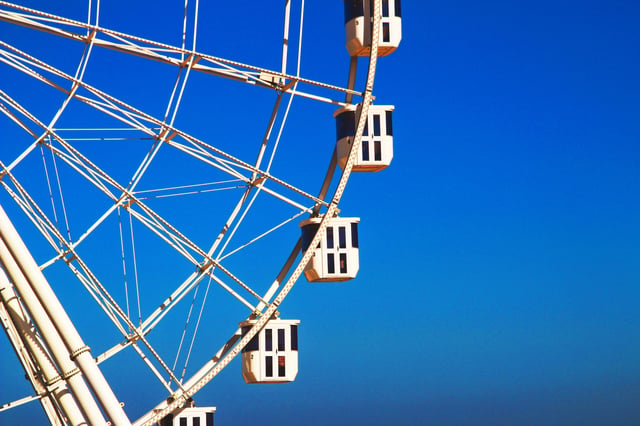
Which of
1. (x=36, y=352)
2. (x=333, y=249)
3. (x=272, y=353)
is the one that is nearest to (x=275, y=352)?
(x=272, y=353)

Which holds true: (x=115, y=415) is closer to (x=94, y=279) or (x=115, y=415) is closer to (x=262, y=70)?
(x=94, y=279)

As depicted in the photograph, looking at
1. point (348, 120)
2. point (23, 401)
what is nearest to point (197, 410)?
point (23, 401)

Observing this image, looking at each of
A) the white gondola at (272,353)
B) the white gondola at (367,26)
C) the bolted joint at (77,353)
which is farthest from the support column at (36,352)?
the white gondola at (367,26)

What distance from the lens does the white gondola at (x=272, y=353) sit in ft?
79.2

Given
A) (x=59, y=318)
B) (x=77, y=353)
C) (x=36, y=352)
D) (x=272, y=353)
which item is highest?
(x=272, y=353)

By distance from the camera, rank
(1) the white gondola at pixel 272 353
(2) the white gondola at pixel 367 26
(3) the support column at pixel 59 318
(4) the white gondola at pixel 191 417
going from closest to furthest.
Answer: (3) the support column at pixel 59 318 < (4) the white gondola at pixel 191 417 < (1) the white gondola at pixel 272 353 < (2) the white gondola at pixel 367 26

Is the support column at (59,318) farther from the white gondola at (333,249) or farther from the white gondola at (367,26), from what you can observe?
the white gondola at (367,26)

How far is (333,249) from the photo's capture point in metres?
24.6

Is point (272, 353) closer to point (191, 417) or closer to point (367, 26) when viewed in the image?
point (191, 417)

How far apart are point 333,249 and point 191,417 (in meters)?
4.45

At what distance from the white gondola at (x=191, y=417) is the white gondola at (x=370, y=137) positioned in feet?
18.7

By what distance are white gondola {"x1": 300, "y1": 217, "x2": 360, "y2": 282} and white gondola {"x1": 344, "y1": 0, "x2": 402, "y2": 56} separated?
3.56 meters

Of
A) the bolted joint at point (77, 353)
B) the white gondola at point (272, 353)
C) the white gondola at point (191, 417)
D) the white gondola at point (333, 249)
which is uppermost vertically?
the white gondola at point (333, 249)

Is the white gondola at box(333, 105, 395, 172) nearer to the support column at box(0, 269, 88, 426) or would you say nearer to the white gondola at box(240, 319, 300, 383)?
the white gondola at box(240, 319, 300, 383)
